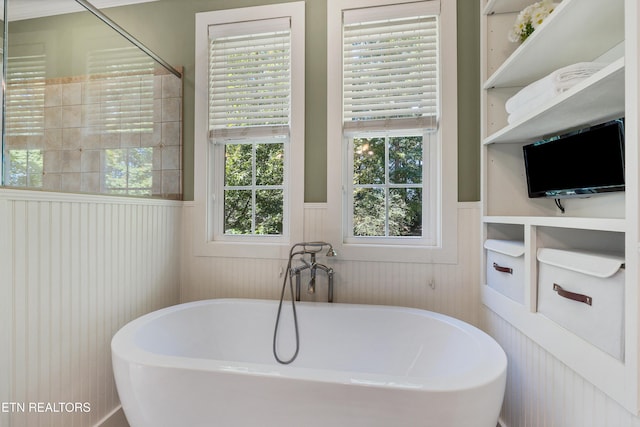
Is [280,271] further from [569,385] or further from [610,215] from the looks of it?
[610,215]

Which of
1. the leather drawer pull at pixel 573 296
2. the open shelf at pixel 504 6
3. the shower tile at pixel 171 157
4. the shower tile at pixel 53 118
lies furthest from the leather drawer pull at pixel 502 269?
the shower tile at pixel 53 118

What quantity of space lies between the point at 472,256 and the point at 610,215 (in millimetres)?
673

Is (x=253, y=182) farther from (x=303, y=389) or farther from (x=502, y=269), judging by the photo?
(x=502, y=269)

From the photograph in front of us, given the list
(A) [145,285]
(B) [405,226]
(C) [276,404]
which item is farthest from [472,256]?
(A) [145,285]

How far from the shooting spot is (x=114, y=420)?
4.77 feet

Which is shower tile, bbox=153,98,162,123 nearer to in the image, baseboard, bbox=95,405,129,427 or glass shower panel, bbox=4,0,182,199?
glass shower panel, bbox=4,0,182,199

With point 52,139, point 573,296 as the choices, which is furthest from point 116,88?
point 573,296

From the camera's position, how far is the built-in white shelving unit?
2.27ft

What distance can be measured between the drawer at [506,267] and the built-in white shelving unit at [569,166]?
0.13ft

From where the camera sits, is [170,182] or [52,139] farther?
[170,182]

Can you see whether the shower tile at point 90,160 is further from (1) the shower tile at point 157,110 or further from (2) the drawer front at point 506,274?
(2) the drawer front at point 506,274

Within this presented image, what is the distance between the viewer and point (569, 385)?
96 centimetres

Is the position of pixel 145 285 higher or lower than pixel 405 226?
lower

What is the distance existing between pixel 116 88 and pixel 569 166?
2322 mm
